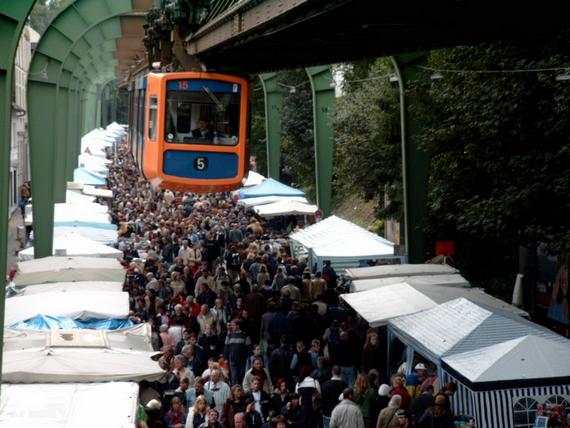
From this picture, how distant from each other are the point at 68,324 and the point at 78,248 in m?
9.93

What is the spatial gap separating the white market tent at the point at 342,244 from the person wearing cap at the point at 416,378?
27.4 ft

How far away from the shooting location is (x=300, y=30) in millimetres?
19719

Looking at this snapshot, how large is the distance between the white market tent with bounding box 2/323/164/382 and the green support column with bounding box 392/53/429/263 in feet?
33.9

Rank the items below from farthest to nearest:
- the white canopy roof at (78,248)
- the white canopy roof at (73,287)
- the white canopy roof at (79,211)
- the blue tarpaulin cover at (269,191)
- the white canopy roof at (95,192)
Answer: the white canopy roof at (95,192) → the blue tarpaulin cover at (269,191) → the white canopy roof at (79,211) → the white canopy roof at (78,248) → the white canopy roof at (73,287)

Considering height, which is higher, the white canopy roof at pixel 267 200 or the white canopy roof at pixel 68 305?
the white canopy roof at pixel 267 200

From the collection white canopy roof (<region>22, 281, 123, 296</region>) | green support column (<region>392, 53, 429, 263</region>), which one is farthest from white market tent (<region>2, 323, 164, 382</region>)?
green support column (<region>392, 53, 429, 263</region>)

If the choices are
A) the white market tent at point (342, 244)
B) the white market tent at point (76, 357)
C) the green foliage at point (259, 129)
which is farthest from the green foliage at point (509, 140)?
the green foliage at point (259, 129)

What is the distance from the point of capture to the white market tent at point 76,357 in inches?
534

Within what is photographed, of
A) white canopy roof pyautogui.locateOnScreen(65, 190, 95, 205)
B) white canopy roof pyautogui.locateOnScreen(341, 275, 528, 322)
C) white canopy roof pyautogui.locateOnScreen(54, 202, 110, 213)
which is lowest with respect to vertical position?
white canopy roof pyautogui.locateOnScreen(341, 275, 528, 322)

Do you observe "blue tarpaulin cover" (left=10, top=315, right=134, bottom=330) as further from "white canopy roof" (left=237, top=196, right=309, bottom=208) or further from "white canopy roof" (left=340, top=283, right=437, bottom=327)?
"white canopy roof" (left=237, top=196, right=309, bottom=208)

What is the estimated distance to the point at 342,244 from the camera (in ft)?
83.4

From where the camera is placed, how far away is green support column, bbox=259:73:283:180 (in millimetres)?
45031

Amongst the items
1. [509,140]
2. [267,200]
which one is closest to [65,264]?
[509,140]

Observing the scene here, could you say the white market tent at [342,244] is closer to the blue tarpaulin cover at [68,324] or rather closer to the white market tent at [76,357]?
the blue tarpaulin cover at [68,324]
